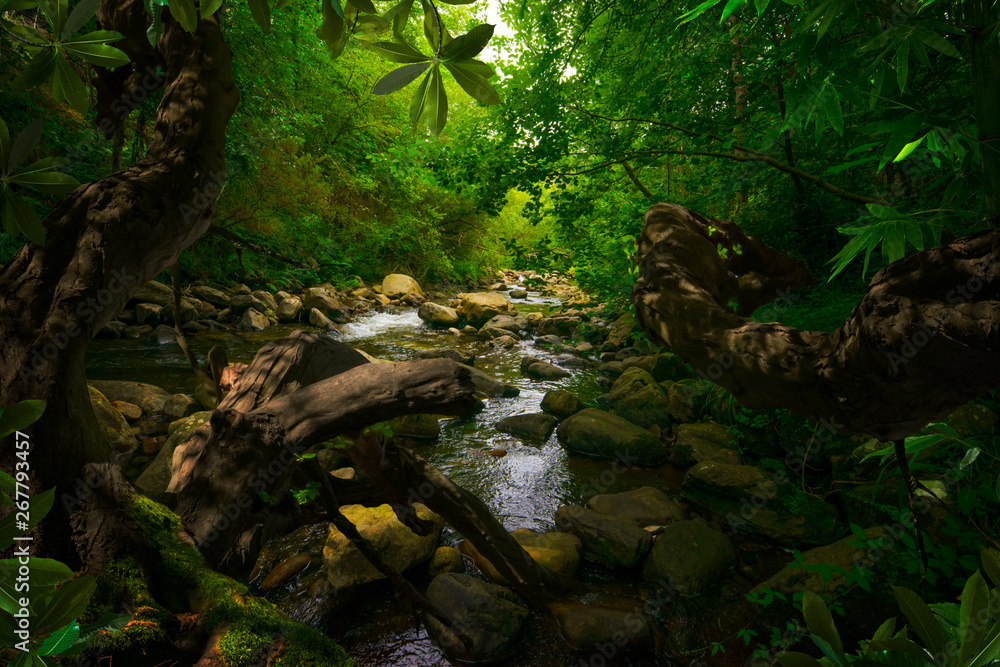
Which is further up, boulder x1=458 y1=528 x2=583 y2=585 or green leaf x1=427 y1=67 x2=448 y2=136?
green leaf x1=427 y1=67 x2=448 y2=136

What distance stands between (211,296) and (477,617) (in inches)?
381

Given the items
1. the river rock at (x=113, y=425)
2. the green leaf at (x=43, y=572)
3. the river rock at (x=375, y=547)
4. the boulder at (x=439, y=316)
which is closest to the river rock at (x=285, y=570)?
the river rock at (x=375, y=547)

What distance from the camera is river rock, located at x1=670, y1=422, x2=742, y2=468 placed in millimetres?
4328

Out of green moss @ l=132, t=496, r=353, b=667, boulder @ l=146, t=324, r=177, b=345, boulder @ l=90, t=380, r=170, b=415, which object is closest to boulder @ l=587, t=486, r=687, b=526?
green moss @ l=132, t=496, r=353, b=667

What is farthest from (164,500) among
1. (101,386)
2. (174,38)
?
(101,386)

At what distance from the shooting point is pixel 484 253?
17844 mm

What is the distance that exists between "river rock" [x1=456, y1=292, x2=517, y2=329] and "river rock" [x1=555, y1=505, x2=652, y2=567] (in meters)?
8.15

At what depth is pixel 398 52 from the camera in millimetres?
747

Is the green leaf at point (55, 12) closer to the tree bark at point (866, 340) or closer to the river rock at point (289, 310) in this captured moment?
the tree bark at point (866, 340)

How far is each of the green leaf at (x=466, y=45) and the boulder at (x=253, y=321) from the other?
948 cm

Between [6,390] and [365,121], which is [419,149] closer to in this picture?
[6,390]

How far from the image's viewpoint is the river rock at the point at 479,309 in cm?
1148

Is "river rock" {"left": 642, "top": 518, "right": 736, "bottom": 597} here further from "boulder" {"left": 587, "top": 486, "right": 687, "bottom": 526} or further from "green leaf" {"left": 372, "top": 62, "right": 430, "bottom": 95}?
"green leaf" {"left": 372, "top": 62, "right": 430, "bottom": 95}

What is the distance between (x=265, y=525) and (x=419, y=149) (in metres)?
4.98
